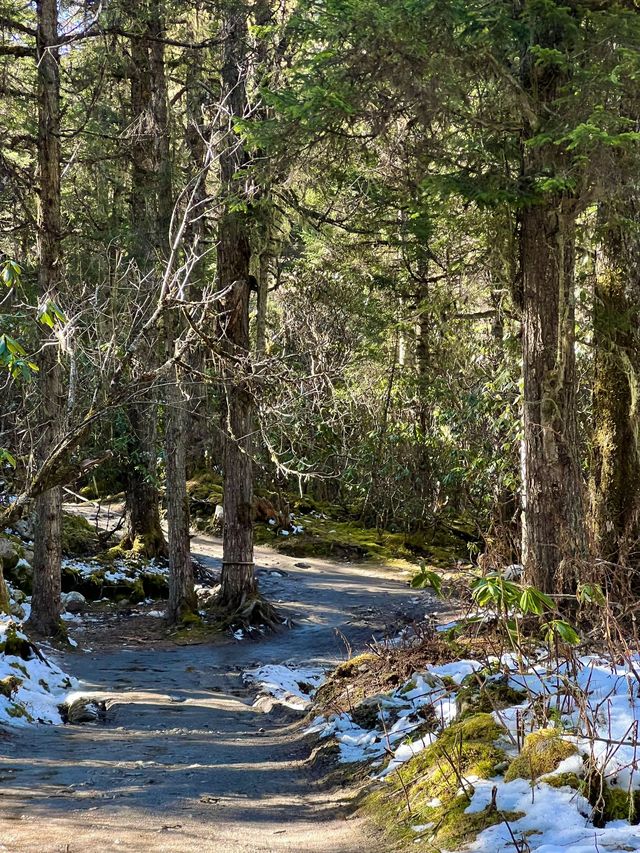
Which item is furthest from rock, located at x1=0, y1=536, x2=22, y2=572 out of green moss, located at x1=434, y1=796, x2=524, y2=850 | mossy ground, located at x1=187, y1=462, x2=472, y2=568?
green moss, located at x1=434, y1=796, x2=524, y2=850

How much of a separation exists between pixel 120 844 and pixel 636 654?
3.60 m

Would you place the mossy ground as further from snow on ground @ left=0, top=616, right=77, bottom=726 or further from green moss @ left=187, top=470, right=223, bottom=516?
snow on ground @ left=0, top=616, right=77, bottom=726

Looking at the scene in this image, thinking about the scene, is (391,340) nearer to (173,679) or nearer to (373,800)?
(173,679)

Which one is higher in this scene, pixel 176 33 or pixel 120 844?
pixel 176 33

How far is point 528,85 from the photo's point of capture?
8.27m

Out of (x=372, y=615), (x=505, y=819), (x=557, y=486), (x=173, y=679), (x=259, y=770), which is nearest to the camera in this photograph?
(x=505, y=819)

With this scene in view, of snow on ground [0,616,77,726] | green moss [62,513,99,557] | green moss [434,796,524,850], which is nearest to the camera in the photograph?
green moss [434,796,524,850]

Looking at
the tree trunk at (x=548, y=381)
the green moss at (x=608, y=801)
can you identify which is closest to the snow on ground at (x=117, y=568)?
the tree trunk at (x=548, y=381)

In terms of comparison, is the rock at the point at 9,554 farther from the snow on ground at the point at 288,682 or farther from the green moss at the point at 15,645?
the snow on ground at the point at 288,682

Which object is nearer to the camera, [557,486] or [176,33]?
[557,486]

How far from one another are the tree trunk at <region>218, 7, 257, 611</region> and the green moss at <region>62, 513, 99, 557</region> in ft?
16.8

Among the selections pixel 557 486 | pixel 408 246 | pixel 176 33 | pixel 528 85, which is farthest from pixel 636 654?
pixel 176 33

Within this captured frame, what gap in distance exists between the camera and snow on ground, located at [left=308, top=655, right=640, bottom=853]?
3811mm

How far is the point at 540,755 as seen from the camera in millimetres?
4359
